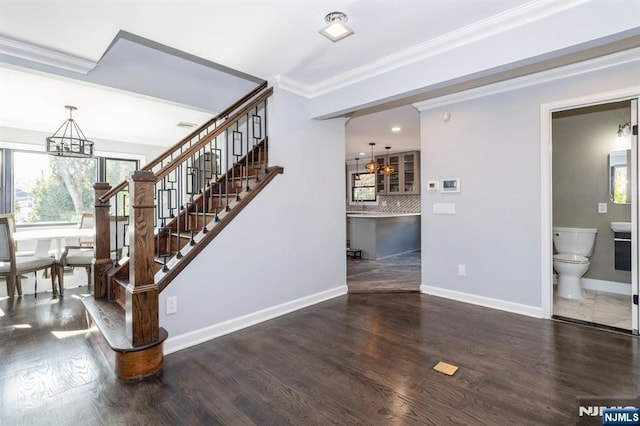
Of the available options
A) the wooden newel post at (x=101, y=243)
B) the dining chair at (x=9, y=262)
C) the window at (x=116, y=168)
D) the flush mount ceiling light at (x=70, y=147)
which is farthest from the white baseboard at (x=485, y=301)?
the window at (x=116, y=168)

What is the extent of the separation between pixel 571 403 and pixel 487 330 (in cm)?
109

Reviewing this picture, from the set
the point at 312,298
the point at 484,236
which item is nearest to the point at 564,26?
the point at 484,236

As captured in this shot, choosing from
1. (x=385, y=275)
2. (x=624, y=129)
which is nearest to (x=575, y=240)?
(x=624, y=129)

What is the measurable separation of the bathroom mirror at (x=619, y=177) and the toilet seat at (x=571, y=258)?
86 cm

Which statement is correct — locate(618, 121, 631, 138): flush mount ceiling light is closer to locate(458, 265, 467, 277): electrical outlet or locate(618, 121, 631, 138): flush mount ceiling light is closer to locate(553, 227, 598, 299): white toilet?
locate(553, 227, 598, 299): white toilet

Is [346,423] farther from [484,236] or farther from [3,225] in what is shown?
[3,225]

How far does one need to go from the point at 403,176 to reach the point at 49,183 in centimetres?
739

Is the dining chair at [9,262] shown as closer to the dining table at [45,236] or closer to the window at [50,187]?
the dining table at [45,236]

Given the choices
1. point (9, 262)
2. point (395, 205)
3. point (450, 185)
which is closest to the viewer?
point (9, 262)

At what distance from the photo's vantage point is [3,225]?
12.2 feet

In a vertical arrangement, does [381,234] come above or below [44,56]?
below

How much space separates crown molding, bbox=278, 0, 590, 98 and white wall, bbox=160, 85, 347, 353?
0.82 feet

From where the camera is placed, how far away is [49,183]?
18.9 feet

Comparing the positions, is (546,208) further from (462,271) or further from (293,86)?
(293,86)
